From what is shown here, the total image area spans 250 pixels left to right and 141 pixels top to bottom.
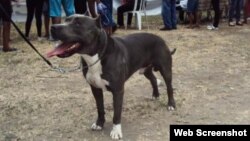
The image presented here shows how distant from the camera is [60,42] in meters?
4.78

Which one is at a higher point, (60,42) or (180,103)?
(60,42)

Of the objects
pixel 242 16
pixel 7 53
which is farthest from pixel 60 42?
pixel 242 16

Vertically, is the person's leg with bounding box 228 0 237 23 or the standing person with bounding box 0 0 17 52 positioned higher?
the standing person with bounding box 0 0 17 52

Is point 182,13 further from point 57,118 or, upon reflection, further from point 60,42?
point 60,42

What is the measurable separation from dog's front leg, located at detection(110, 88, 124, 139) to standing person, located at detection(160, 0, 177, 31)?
854cm

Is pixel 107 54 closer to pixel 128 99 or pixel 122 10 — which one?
pixel 128 99

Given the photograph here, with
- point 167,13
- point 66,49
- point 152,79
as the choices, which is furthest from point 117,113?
point 167,13

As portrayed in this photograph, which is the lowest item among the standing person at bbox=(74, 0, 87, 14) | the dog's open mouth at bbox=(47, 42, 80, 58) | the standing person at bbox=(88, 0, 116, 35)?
the standing person at bbox=(88, 0, 116, 35)

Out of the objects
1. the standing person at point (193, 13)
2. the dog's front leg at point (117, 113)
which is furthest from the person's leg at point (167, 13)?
the dog's front leg at point (117, 113)

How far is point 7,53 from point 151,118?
515 cm

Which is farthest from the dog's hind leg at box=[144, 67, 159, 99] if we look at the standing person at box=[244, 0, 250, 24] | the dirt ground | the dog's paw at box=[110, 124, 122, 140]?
the standing person at box=[244, 0, 250, 24]

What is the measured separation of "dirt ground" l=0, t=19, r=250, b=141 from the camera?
572 centimetres

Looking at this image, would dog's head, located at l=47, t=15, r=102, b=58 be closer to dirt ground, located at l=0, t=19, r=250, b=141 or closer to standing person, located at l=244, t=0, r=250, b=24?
dirt ground, located at l=0, t=19, r=250, b=141

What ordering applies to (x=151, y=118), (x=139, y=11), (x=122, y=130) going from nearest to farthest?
(x=122, y=130) → (x=151, y=118) → (x=139, y=11)
